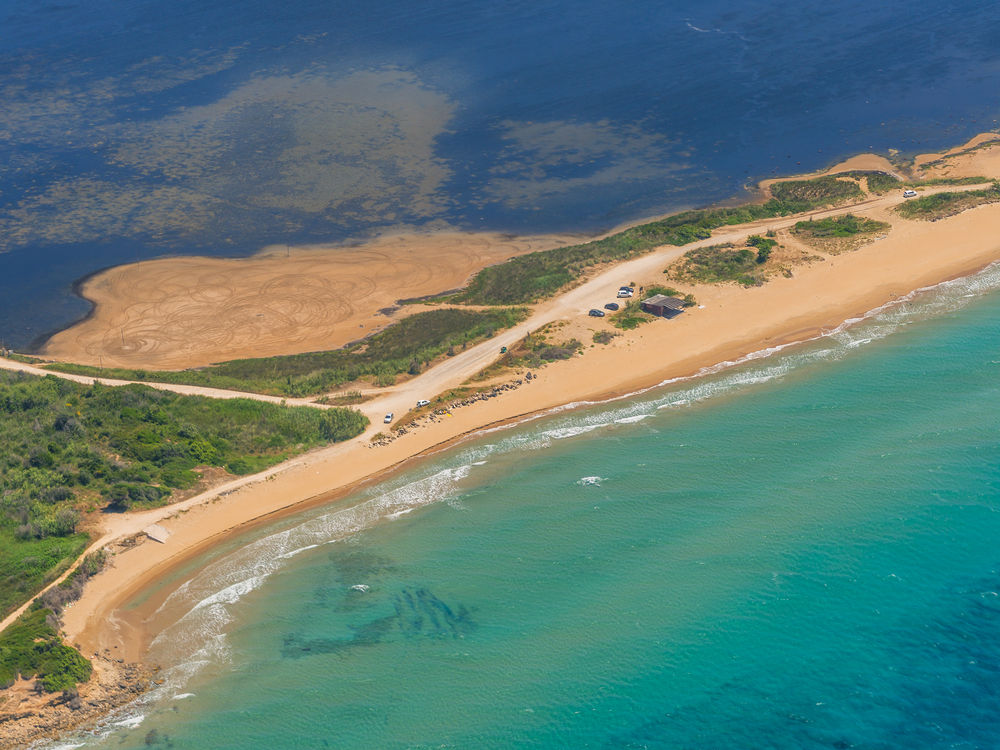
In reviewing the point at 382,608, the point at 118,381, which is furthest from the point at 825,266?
the point at 118,381

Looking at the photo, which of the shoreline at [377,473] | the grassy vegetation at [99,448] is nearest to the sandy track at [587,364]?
the shoreline at [377,473]

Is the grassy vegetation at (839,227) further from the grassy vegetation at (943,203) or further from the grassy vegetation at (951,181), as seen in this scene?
the grassy vegetation at (951,181)

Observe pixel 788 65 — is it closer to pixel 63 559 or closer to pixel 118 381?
pixel 118 381

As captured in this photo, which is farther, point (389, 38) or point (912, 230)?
point (389, 38)

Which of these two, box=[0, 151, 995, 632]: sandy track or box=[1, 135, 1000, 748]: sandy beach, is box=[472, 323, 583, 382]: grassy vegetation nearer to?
box=[0, 151, 995, 632]: sandy track

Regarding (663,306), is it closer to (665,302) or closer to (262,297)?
(665,302)

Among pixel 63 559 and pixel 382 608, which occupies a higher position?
pixel 63 559
